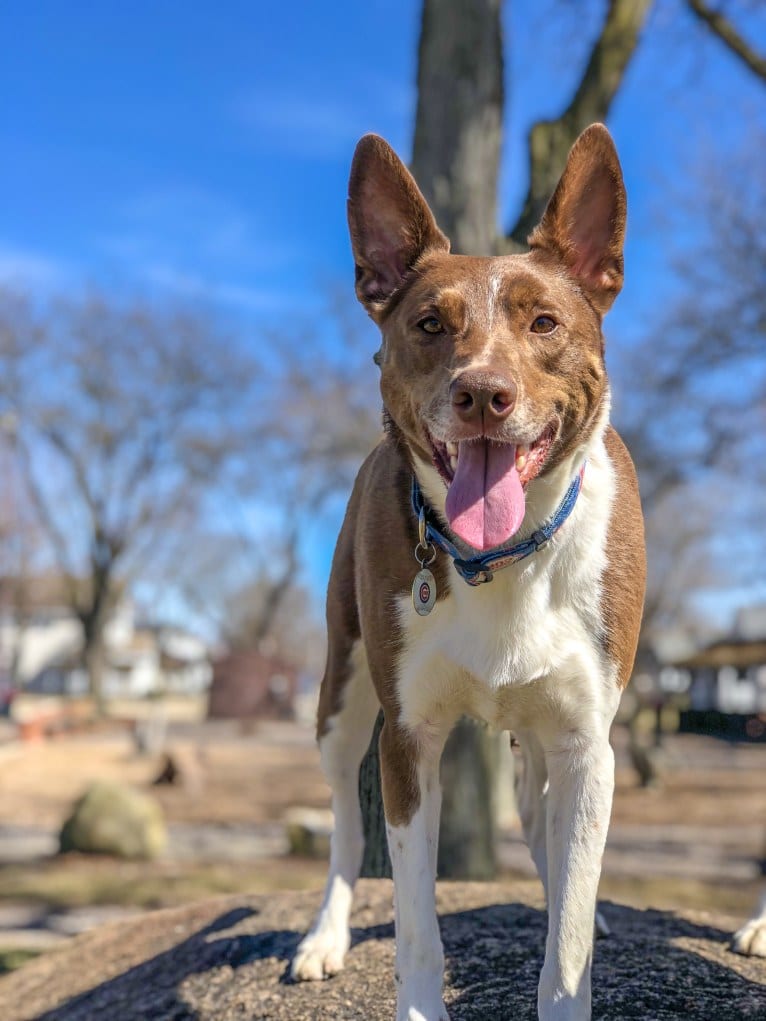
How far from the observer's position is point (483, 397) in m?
2.94

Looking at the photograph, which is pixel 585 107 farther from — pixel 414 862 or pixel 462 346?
pixel 414 862

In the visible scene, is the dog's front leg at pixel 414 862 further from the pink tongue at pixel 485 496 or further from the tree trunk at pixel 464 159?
the tree trunk at pixel 464 159

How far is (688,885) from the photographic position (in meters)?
11.0

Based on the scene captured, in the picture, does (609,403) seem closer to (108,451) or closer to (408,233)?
(408,233)

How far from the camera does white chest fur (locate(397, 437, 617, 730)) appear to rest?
3281 millimetres

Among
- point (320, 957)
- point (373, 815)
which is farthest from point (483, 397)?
point (373, 815)

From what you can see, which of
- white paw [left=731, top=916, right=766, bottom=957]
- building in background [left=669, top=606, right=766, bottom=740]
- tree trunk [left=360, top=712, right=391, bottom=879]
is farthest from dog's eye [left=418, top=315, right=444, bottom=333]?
building in background [left=669, top=606, right=766, bottom=740]

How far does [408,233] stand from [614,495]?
111 centimetres

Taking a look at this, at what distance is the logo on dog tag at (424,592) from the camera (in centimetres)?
335

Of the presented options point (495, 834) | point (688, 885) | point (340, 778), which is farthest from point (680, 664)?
point (340, 778)

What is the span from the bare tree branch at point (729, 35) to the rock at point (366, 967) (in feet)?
28.5

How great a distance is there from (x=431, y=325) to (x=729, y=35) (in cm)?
936

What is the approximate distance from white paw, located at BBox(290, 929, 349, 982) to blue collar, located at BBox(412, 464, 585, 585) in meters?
1.78

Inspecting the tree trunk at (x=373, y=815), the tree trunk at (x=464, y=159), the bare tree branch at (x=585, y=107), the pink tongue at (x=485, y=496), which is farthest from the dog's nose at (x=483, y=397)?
the tree trunk at (x=464, y=159)
